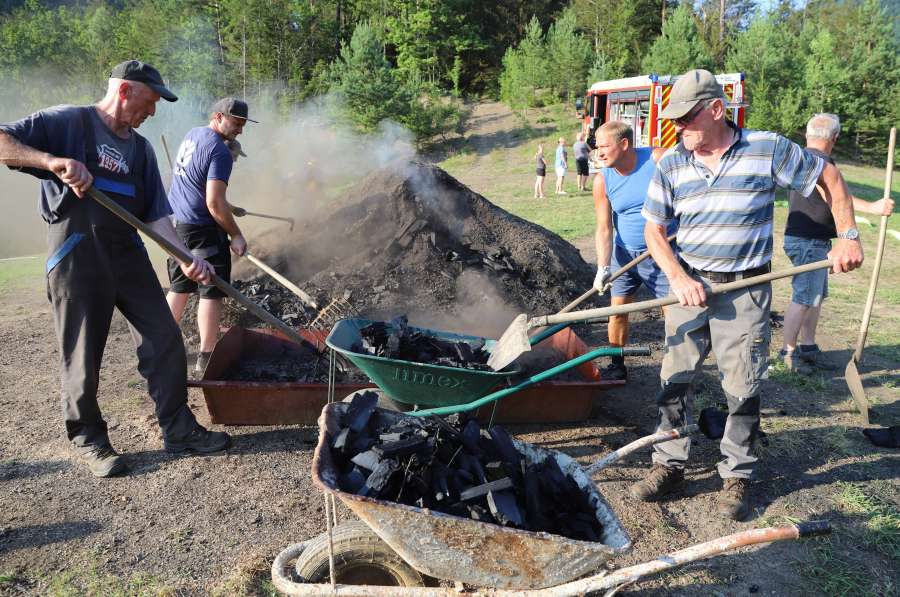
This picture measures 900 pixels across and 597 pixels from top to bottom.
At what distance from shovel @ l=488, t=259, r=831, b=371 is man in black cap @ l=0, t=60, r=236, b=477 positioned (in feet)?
6.25

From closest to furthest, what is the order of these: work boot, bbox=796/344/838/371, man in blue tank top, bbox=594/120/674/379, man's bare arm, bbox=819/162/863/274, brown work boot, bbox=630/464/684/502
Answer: man's bare arm, bbox=819/162/863/274 < brown work boot, bbox=630/464/684/502 < man in blue tank top, bbox=594/120/674/379 < work boot, bbox=796/344/838/371

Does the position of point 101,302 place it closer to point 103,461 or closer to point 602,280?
point 103,461

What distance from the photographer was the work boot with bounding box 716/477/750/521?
3100mm

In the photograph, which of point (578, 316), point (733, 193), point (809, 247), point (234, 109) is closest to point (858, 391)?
point (809, 247)

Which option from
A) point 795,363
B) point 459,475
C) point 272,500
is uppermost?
point 459,475

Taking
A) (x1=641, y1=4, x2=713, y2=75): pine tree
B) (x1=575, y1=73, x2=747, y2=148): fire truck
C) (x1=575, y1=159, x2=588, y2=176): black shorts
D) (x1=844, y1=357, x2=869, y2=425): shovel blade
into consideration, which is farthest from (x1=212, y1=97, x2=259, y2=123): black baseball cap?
(x1=641, y1=4, x2=713, y2=75): pine tree

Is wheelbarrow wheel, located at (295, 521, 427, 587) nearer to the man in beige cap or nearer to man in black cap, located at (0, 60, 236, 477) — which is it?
the man in beige cap

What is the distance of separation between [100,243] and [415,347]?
189cm

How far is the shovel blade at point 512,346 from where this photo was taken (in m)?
3.22

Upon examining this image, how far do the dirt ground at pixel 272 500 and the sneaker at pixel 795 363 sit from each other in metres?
0.20

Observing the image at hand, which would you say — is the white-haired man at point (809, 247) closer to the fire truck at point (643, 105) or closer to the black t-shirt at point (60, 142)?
the black t-shirt at point (60, 142)

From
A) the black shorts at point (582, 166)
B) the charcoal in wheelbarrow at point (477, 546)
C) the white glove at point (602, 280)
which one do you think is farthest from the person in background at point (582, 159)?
the charcoal in wheelbarrow at point (477, 546)

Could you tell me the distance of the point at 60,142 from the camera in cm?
303

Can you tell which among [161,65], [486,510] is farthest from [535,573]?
[161,65]
